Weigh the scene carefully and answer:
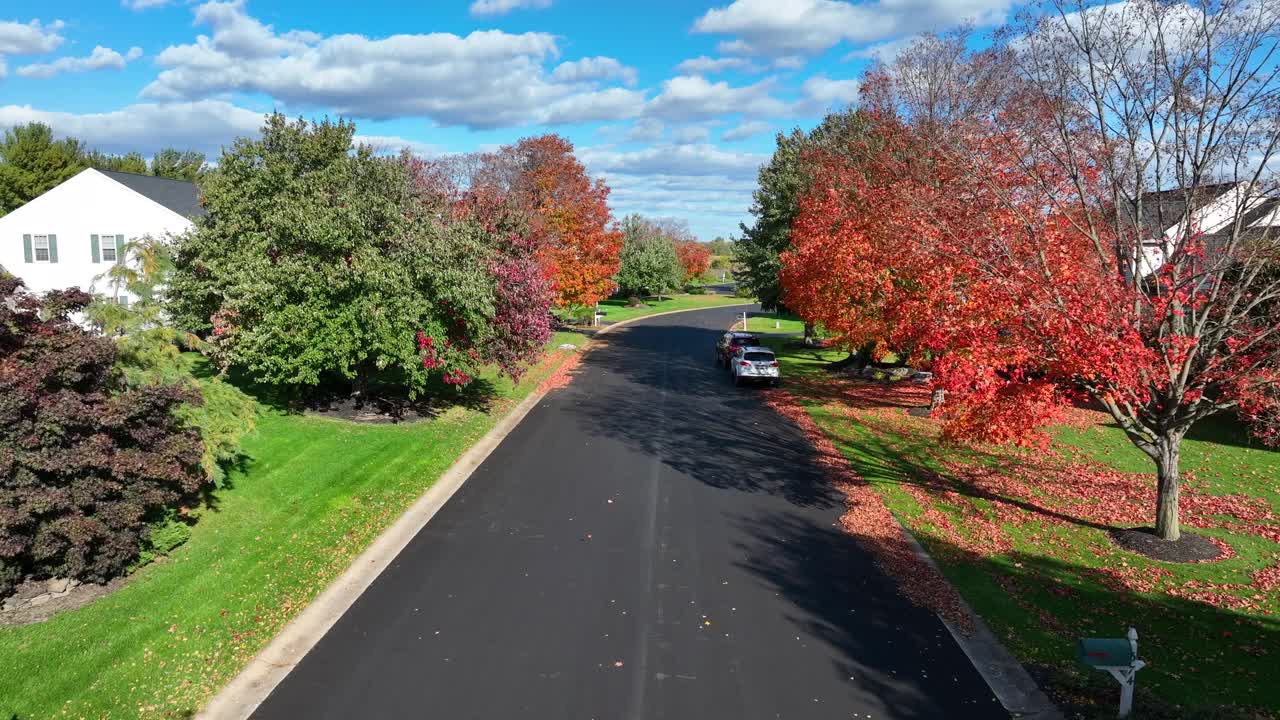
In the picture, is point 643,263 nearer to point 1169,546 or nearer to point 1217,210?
point 1217,210

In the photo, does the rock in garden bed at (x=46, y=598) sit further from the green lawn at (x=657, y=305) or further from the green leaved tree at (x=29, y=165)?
the green leaved tree at (x=29, y=165)

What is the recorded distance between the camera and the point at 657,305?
3159 inches

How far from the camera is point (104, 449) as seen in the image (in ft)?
36.6

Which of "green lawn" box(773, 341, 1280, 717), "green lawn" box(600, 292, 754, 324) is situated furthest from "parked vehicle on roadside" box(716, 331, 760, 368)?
"green lawn" box(600, 292, 754, 324)

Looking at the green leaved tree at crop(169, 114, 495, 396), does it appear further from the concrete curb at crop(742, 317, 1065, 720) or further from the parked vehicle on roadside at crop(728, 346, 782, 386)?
the concrete curb at crop(742, 317, 1065, 720)

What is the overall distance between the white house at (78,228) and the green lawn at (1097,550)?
104 ft

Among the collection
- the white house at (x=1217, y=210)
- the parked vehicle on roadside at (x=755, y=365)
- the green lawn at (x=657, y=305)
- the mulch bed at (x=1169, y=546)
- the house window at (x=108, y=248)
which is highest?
the house window at (x=108, y=248)

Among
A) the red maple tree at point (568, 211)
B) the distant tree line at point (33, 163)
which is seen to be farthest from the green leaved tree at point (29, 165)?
the red maple tree at point (568, 211)

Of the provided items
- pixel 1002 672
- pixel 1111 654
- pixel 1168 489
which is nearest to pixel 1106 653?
pixel 1111 654

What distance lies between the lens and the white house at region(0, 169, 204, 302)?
112 feet

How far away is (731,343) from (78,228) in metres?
29.4

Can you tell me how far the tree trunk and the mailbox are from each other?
19.1 ft

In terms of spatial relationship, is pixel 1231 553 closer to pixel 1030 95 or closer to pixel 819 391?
pixel 1030 95

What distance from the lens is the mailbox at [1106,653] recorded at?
726cm
